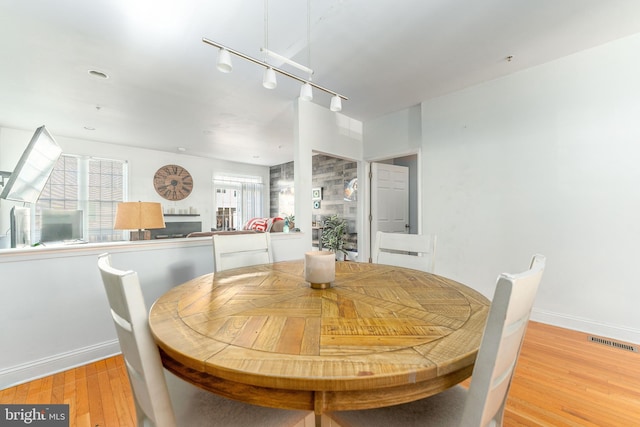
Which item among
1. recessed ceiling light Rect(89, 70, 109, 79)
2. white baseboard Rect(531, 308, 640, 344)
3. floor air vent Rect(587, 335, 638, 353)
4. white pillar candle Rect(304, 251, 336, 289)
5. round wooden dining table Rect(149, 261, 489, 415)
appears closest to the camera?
round wooden dining table Rect(149, 261, 489, 415)

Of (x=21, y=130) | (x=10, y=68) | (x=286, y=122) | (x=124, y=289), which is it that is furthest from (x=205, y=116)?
(x=124, y=289)

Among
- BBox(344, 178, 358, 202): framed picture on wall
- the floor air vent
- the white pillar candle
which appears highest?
BBox(344, 178, 358, 202): framed picture on wall

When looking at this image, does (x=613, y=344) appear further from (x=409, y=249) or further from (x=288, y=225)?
(x=288, y=225)

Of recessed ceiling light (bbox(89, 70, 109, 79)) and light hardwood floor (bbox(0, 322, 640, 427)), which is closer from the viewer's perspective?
light hardwood floor (bbox(0, 322, 640, 427))

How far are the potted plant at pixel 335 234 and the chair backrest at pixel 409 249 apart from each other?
2.87 meters

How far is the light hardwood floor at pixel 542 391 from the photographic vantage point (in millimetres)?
1412

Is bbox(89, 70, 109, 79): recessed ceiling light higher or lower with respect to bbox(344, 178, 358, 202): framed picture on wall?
higher

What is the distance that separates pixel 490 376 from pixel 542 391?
159 centimetres

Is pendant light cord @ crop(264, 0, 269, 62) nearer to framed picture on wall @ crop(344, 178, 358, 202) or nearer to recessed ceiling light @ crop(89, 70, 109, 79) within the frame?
recessed ceiling light @ crop(89, 70, 109, 79)

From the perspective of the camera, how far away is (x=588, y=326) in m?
2.41

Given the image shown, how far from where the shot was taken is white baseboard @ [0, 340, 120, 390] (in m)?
1.66

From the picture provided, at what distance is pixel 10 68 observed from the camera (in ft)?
8.52

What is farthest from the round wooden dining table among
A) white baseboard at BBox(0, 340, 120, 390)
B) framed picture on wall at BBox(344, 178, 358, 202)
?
framed picture on wall at BBox(344, 178, 358, 202)

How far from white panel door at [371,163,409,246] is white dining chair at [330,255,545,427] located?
3500mm
